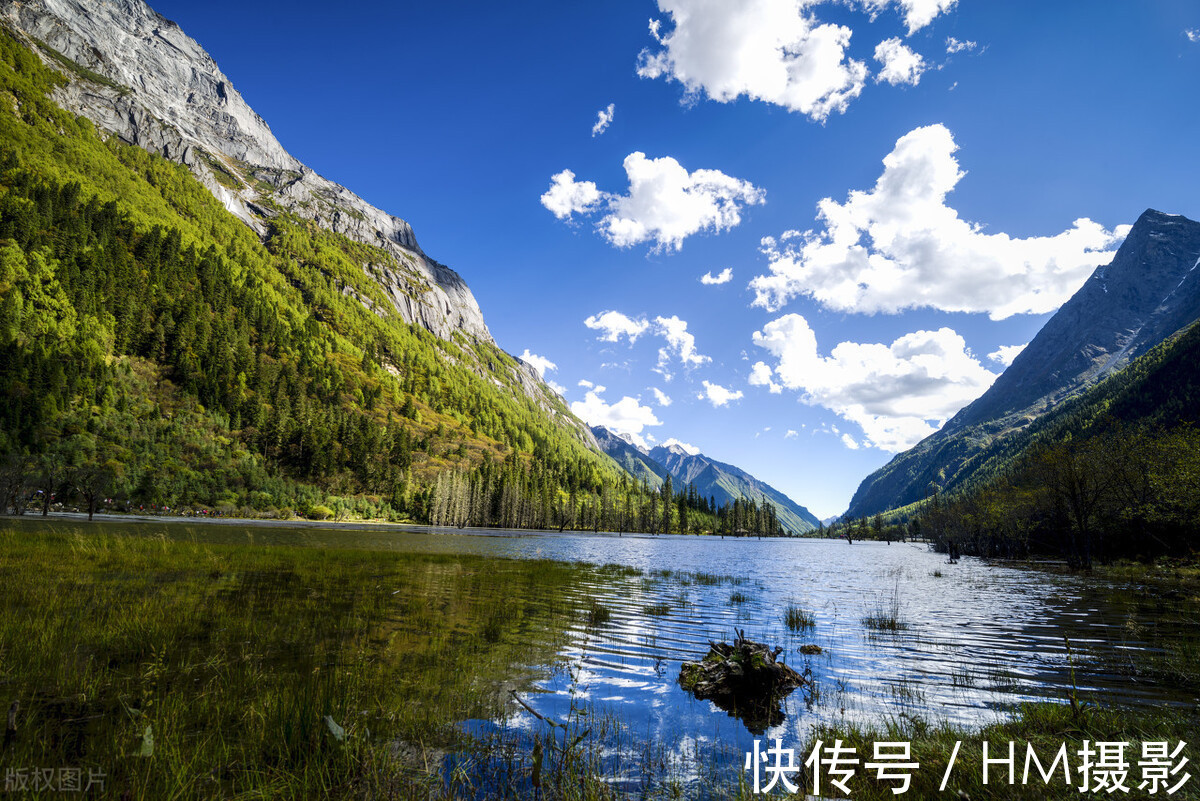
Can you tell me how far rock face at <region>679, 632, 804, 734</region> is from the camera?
1062 centimetres

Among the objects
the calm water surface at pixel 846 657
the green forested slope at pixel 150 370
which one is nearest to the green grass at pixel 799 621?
the calm water surface at pixel 846 657

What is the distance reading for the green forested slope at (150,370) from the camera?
235 ft

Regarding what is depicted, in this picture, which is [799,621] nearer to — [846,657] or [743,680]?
[846,657]

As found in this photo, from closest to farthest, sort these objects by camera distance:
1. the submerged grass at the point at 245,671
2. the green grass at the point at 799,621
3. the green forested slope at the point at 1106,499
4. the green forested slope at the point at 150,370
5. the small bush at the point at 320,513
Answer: the submerged grass at the point at 245,671 → the green grass at the point at 799,621 → the green forested slope at the point at 1106,499 → the green forested slope at the point at 150,370 → the small bush at the point at 320,513

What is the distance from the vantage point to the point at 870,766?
263 inches

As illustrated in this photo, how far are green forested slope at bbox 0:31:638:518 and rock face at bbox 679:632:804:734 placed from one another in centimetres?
8710

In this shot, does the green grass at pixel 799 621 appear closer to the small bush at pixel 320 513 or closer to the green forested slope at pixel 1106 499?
the green forested slope at pixel 1106 499

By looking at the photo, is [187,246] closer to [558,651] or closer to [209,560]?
[209,560]

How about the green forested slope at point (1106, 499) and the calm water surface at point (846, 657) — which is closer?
the calm water surface at point (846, 657)

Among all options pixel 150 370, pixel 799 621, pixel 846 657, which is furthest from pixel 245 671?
pixel 150 370

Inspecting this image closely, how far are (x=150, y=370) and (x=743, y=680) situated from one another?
135m

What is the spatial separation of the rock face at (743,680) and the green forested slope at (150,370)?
8710 centimetres

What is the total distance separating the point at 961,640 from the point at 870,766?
15536 millimetres

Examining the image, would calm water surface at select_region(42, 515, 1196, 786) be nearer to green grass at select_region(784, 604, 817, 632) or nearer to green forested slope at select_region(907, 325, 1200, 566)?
green grass at select_region(784, 604, 817, 632)
